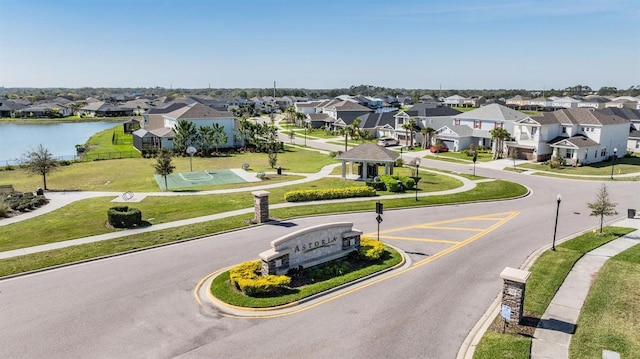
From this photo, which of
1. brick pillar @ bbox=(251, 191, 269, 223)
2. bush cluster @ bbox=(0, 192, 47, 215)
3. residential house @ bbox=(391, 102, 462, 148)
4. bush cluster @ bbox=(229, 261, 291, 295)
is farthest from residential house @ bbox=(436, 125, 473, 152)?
bush cluster @ bbox=(229, 261, 291, 295)

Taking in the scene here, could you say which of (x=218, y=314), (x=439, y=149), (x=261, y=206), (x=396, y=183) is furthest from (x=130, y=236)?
(x=439, y=149)

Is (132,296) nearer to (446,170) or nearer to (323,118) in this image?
(446,170)

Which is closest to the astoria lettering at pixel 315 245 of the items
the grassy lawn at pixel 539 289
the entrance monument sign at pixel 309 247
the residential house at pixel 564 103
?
the entrance monument sign at pixel 309 247

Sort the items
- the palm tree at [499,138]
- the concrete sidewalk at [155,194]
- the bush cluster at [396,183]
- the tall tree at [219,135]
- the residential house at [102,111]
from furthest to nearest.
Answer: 1. the residential house at [102,111]
2. the tall tree at [219,135]
3. the palm tree at [499,138]
4. the bush cluster at [396,183]
5. the concrete sidewalk at [155,194]

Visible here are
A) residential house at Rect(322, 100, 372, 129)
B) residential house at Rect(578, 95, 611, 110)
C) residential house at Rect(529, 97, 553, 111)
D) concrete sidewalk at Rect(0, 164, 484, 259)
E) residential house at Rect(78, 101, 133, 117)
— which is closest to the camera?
concrete sidewalk at Rect(0, 164, 484, 259)

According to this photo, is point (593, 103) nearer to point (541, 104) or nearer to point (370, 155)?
point (541, 104)

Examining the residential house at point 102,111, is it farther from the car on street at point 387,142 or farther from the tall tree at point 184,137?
the car on street at point 387,142

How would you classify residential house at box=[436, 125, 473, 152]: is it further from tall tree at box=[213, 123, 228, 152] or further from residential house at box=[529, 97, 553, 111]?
residential house at box=[529, 97, 553, 111]
